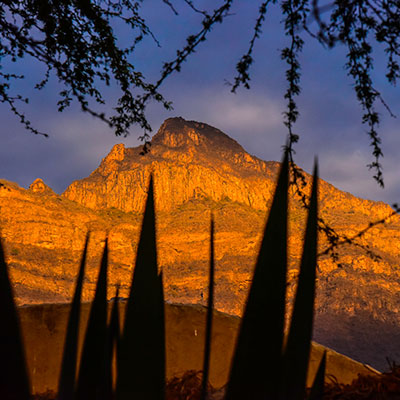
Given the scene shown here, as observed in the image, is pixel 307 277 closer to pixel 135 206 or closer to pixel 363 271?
pixel 363 271

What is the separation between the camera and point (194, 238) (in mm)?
79562

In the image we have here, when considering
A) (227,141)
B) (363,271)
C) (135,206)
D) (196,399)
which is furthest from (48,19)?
(227,141)

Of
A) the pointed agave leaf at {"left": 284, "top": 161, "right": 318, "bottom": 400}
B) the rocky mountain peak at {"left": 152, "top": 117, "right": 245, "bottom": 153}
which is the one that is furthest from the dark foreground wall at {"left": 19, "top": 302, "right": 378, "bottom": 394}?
the rocky mountain peak at {"left": 152, "top": 117, "right": 245, "bottom": 153}

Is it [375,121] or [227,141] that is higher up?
[227,141]

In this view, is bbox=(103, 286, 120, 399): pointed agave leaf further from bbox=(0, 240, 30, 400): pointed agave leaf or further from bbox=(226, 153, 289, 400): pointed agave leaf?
bbox=(226, 153, 289, 400): pointed agave leaf

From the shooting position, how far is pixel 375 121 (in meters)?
2.06

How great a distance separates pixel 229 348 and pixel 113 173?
9845 centimetres

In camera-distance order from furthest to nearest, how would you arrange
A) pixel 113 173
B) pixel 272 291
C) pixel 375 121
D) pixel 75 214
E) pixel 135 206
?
pixel 113 173 → pixel 135 206 → pixel 75 214 → pixel 375 121 → pixel 272 291

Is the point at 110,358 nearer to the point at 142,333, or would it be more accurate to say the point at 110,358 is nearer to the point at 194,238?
the point at 142,333

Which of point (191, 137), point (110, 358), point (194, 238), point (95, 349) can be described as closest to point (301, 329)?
point (95, 349)

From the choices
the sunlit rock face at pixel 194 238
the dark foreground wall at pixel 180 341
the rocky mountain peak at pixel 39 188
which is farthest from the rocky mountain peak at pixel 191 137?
the dark foreground wall at pixel 180 341

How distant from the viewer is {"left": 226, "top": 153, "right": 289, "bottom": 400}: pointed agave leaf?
17.0 inches

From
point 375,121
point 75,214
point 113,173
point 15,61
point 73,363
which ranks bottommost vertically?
point 73,363

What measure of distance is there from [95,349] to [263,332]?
14.8 inches
